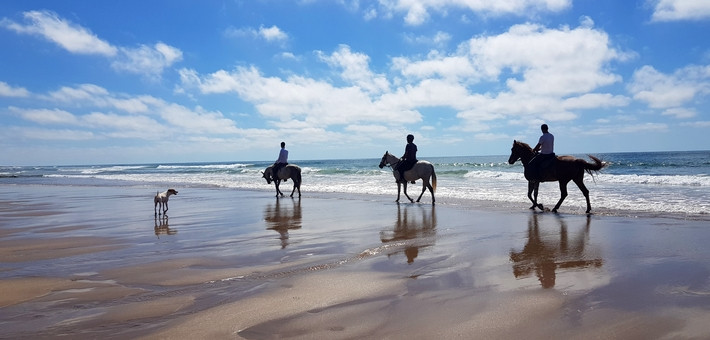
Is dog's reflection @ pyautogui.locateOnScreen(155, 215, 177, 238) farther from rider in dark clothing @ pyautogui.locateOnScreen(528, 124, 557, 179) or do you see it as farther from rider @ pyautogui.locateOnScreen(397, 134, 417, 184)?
rider in dark clothing @ pyautogui.locateOnScreen(528, 124, 557, 179)

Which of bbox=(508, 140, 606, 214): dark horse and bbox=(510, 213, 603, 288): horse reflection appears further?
bbox=(508, 140, 606, 214): dark horse

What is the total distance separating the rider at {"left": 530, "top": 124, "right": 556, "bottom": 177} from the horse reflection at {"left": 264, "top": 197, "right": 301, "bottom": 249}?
6390 mm

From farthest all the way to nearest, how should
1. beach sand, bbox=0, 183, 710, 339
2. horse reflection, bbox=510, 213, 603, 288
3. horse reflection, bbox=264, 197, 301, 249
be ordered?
1. horse reflection, bbox=264, 197, 301, 249
2. horse reflection, bbox=510, 213, 603, 288
3. beach sand, bbox=0, 183, 710, 339

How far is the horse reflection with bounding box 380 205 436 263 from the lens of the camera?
6.54 meters

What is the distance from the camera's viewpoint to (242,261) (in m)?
5.80

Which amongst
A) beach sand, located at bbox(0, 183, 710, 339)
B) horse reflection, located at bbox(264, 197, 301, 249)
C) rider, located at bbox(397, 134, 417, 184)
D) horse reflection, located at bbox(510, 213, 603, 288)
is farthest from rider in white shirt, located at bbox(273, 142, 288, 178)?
horse reflection, located at bbox(510, 213, 603, 288)

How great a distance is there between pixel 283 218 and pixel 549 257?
6.51 m

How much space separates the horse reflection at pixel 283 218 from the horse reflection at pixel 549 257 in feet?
11.7

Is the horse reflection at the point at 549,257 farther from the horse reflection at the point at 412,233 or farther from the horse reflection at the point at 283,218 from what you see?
the horse reflection at the point at 283,218

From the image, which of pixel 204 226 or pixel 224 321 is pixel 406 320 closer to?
pixel 224 321

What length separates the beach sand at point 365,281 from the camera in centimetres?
332

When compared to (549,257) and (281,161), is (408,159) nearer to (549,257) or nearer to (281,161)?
(281,161)

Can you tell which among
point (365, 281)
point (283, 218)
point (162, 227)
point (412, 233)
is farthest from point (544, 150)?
point (162, 227)

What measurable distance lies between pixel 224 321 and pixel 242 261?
2370mm
